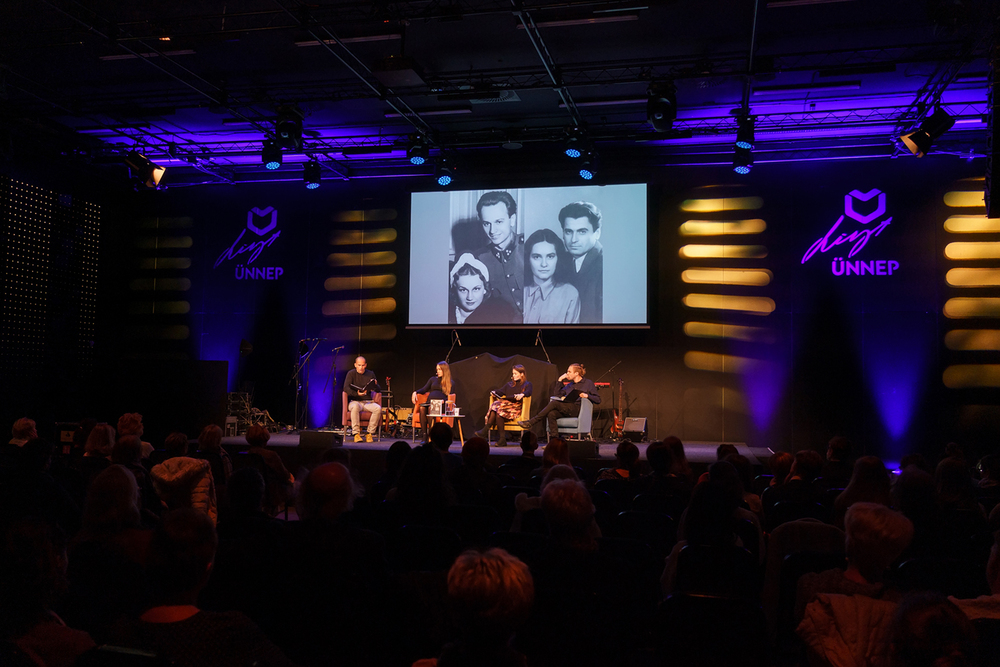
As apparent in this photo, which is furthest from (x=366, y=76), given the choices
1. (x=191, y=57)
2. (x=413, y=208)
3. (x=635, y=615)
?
(x=635, y=615)

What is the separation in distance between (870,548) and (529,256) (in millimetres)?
9720

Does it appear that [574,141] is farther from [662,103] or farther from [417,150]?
[417,150]

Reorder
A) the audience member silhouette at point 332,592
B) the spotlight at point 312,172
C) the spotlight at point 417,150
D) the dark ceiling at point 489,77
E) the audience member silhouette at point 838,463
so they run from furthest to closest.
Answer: the spotlight at point 312,172 → the spotlight at point 417,150 → the dark ceiling at point 489,77 → the audience member silhouette at point 838,463 → the audience member silhouette at point 332,592

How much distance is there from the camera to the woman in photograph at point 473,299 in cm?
1181

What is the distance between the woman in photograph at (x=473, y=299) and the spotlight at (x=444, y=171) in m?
1.37

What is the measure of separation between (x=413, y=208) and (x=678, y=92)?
479 centimetres

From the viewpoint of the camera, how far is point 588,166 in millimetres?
10516

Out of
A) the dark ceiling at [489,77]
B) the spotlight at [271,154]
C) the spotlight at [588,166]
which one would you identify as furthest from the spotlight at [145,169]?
the spotlight at [588,166]

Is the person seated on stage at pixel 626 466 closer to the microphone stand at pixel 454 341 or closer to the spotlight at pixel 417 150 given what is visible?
the spotlight at pixel 417 150

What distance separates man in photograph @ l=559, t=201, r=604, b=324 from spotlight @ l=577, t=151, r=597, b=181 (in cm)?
71

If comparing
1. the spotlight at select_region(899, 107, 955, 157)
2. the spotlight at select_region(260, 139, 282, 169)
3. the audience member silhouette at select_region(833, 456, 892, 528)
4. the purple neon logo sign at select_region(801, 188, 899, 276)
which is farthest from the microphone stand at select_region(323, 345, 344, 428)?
the audience member silhouette at select_region(833, 456, 892, 528)

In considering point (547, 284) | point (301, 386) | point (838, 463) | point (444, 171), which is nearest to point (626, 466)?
point (838, 463)

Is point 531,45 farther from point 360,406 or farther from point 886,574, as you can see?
point 886,574

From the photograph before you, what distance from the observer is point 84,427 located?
263 inches
